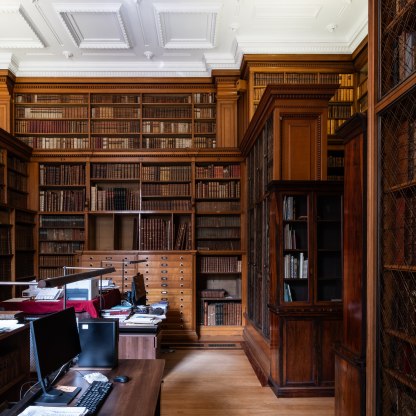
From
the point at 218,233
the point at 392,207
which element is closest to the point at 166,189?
the point at 218,233

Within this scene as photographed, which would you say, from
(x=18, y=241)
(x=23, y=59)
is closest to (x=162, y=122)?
(x=23, y=59)

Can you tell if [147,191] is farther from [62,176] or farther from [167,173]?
[62,176]

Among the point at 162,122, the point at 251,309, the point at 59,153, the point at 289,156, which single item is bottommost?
the point at 251,309

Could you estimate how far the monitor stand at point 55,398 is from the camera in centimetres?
178

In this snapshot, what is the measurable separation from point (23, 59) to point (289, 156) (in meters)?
4.37

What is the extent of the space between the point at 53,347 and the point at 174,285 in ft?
11.9

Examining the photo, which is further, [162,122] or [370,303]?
[162,122]

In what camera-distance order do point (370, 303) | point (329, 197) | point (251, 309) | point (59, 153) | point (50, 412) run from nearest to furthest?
1. point (50, 412)
2. point (370, 303)
3. point (329, 197)
4. point (251, 309)
5. point (59, 153)

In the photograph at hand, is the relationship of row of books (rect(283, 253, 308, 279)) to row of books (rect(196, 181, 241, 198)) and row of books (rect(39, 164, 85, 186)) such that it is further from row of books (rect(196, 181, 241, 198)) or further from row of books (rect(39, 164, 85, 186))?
row of books (rect(39, 164, 85, 186))

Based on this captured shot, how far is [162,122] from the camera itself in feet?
20.5

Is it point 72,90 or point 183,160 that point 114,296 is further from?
point 72,90

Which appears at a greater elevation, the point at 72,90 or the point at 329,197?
the point at 72,90

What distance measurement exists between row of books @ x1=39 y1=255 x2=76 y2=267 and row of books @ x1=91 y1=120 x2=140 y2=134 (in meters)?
1.89

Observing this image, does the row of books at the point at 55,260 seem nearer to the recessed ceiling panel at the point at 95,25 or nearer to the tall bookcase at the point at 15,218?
the tall bookcase at the point at 15,218
